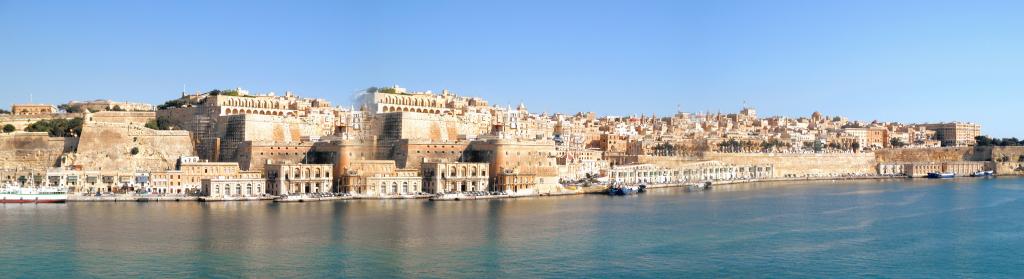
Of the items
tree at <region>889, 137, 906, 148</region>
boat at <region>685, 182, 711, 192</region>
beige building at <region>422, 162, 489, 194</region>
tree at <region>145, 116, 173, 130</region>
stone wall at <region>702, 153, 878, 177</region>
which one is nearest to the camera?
beige building at <region>422, 162, 489, 194</region>

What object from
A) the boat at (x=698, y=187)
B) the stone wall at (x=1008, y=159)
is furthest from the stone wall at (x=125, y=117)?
the stone wall at (x=1008, y=159)

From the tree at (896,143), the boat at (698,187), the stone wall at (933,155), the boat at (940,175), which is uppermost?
the tree at (896,143)

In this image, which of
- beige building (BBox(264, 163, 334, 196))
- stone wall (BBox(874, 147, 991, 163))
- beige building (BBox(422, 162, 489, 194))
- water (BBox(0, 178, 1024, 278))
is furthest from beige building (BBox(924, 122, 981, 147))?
beige building (BBox(264, 163, 334, 196))

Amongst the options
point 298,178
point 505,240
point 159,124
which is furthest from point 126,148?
point 505,240

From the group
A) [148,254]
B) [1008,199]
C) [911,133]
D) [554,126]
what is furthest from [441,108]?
[911,133]

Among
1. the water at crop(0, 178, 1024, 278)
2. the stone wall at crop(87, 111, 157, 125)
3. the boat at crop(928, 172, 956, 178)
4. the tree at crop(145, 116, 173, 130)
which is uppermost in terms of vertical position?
the stone wall at crop(87, 111, 157, 125)

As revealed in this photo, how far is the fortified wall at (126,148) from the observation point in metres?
25.2

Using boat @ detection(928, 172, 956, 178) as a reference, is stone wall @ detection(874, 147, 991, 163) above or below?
above

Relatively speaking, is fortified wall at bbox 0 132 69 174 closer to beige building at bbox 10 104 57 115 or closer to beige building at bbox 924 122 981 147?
beige building at bbox 10 104 57 115

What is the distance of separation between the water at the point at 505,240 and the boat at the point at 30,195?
0.68 meters

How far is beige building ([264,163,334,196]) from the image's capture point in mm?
23375

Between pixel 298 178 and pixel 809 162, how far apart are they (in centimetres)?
2548

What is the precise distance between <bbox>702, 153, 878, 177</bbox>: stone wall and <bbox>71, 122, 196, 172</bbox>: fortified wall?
20.3 meters

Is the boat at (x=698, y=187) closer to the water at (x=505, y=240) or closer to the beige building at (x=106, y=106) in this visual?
the water at (x=505, y=240)
